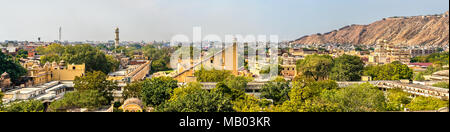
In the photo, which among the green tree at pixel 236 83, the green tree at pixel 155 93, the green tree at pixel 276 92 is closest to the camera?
the green tree at pixel 155 93

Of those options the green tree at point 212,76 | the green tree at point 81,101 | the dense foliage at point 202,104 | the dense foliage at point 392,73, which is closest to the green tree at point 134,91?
the green tree at point 81,101

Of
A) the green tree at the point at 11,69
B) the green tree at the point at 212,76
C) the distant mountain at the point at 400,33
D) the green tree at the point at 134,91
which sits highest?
the distant mountain at the point at 400,33

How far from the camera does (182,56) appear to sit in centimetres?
2134

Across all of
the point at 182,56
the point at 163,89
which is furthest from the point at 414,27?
the point at 163,89

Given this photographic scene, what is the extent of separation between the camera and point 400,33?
5588 cm

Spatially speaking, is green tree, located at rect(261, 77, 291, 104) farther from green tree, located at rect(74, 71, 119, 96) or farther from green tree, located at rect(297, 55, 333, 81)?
green tree, located at rect(297, 55, 333, 81)

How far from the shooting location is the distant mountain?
49125mm

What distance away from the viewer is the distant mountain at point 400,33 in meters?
49.1

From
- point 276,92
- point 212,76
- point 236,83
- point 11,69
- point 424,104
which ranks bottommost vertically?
point 424,104

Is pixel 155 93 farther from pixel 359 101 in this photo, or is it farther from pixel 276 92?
pixel 359 101

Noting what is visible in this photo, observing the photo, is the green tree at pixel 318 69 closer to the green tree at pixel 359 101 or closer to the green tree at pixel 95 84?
the green tree at pixel 359 101

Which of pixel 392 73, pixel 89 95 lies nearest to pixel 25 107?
pixel 89 95
